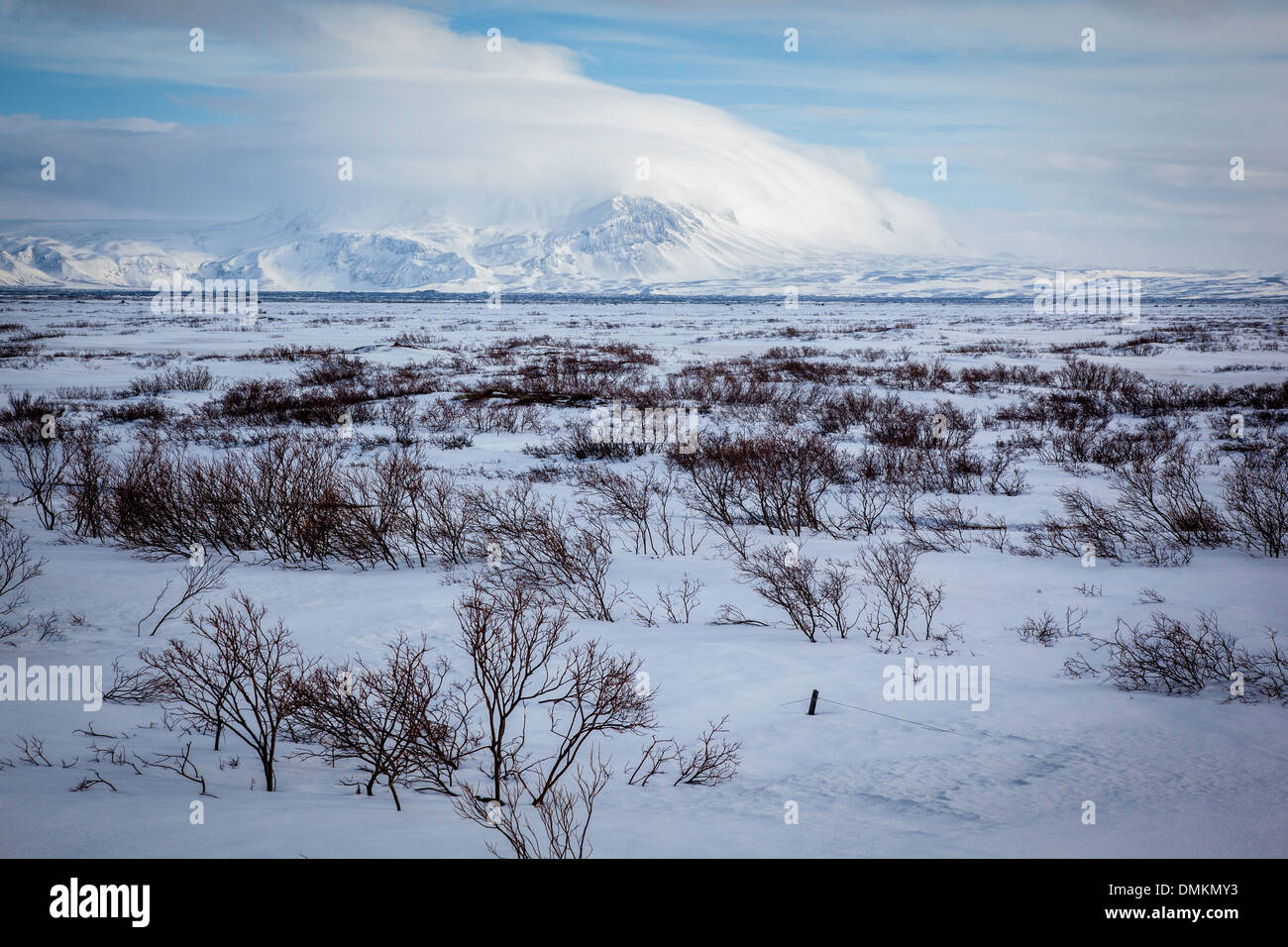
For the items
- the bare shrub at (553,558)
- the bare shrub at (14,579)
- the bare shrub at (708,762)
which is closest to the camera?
the bare shrub at (708,762)

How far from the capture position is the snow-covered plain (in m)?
3.48

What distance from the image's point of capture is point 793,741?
16.4 ft

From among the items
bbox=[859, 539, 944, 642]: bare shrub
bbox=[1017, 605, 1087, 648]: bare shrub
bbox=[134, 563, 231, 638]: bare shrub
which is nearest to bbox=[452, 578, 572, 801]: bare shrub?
bbox=[134, 563, 231, 638]: bare shrub

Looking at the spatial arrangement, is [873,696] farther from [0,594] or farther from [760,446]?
[0,594]

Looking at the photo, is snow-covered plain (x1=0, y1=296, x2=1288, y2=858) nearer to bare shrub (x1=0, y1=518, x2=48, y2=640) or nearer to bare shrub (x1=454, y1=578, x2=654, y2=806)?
bare shrub (x1=0, y1=518, x2=48, y2=640)

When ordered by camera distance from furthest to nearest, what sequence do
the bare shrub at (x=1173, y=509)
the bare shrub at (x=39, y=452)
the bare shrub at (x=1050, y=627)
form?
the bare shrub at (x=39, y=452)
the bare shrub at (x=1173, y=509)
the bare shrub at (x=1050, y=627)

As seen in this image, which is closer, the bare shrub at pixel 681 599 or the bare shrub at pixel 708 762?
the bare shrub at pixel 708 762

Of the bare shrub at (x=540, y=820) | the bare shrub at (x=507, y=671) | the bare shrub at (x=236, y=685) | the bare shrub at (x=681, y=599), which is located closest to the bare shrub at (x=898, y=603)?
the bare shrub at (x=681, y=599)

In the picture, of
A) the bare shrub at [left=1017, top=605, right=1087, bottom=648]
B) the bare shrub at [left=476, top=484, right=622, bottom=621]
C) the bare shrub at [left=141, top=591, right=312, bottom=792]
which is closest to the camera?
the bare shrub at [left=141, top=591, right=312, bottom=792]

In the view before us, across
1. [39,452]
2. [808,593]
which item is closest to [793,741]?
[808,593]

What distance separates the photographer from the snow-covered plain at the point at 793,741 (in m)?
3.48

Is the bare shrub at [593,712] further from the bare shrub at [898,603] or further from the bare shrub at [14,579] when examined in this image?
the bare shrub at [14,579]

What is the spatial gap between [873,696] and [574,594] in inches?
143
